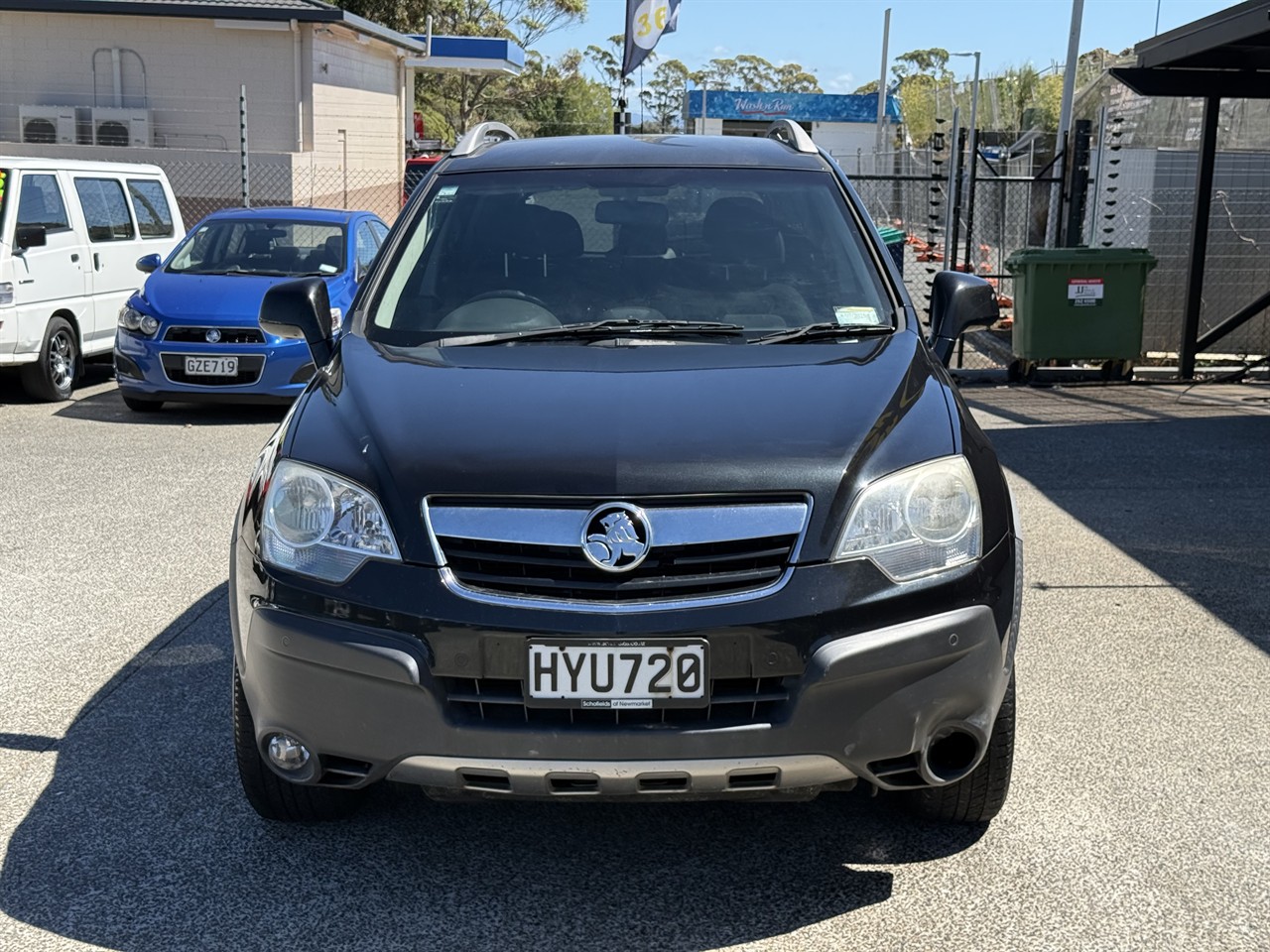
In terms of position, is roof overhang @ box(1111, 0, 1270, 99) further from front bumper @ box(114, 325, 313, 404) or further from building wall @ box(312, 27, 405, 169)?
building wall @ box(312, 27, 405, 169)

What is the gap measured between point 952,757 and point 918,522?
1.81ft

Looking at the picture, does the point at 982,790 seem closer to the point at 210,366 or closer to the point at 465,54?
the point at 210,366

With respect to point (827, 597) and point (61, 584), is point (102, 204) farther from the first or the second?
point (827, 597)

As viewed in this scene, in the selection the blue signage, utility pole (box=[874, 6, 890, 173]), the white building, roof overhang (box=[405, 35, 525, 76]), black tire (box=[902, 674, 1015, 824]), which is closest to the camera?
black tire (box=[902, 674, 1015, 824])

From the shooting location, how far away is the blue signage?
3095 inches

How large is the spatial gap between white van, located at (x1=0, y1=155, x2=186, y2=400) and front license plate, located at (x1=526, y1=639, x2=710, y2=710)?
29.3 ft

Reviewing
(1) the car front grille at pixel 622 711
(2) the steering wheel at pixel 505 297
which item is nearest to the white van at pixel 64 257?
(2) the steering wheel at pixel 505 297

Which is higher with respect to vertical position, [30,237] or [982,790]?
[30,237]

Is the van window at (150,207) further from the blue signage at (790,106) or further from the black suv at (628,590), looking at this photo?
the blue signage at (790,106)

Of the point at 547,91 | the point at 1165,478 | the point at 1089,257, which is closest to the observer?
the point at 1165,478

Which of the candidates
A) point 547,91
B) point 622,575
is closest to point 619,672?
point 622,575

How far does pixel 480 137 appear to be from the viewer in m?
5.42

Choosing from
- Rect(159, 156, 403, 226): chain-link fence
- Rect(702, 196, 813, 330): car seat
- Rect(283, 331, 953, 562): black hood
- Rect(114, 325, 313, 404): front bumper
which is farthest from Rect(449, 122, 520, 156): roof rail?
Rect(159, 156, 403, 226): chain-link fence

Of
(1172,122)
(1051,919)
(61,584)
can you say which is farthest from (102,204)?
(1172,122)
